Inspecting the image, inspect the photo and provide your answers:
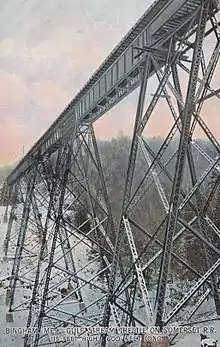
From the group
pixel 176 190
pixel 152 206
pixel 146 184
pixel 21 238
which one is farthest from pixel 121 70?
pixel 21 238

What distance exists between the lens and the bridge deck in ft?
6.52

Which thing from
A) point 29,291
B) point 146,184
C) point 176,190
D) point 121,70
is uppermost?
point 121,70

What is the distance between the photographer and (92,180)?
4469mm

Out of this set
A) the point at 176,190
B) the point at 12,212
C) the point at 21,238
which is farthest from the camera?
the point at 12,212

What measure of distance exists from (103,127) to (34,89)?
1.17 m

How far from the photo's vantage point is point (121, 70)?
98.6 inches

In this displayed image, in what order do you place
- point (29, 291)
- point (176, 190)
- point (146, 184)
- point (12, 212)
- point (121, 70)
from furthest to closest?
1. point (12, 212)
2. point (29, 291)
3. point (146, 184)
4. point (121, 70)
5. point (176, 190)

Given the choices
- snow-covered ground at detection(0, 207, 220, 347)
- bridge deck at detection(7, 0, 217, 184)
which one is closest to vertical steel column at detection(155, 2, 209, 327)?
bridge deck at detection(7, 0, 217, 184)

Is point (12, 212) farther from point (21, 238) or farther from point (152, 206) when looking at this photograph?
point (152, 206)

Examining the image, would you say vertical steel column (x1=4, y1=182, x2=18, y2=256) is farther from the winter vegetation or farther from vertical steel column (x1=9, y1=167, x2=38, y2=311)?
the winter vegetation

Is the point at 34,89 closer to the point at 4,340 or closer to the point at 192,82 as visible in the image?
the point at 192,82

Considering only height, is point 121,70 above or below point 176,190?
above

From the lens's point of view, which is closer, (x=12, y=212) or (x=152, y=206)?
(x=152, y=206)

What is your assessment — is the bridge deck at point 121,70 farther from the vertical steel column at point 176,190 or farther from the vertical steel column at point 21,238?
the vertical steel column at point 21,238
